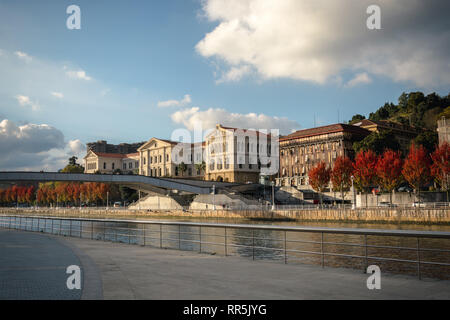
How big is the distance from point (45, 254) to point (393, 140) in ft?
265

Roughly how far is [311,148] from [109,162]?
8714 cm

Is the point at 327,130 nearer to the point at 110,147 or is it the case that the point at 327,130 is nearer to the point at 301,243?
the point at 301,243

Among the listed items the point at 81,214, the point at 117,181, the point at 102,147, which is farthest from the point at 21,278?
the point at 102,147

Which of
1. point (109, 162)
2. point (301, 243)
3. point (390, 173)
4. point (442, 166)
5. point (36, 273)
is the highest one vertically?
point (109, 162)

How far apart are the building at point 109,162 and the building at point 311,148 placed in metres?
67.7

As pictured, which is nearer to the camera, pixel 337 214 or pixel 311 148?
pixel 337 214

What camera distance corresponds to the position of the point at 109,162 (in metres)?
151

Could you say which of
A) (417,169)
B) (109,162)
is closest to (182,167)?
(109,162)

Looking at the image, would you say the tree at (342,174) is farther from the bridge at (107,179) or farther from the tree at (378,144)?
the bridge at (107,179)

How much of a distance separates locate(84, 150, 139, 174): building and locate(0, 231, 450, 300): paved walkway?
13757cm

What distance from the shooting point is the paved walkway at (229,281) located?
6.87 m

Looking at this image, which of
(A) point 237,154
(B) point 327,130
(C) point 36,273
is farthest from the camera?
(A) point 237,154
